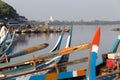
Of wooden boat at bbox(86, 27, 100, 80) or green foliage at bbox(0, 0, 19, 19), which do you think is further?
green foliage at bbox(0, 0, 19, 19)

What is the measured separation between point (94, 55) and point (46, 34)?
→ 57128 millimetres

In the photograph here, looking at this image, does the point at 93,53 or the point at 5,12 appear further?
the point at 5,12

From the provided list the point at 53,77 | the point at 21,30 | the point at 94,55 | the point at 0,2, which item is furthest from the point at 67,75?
the point at 0,2

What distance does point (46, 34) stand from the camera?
63.6 meters

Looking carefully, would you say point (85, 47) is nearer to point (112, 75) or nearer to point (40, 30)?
point (112, 75)

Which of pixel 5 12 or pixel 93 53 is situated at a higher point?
pixel 5 12

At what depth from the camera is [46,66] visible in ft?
33.4

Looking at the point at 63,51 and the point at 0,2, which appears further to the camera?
the point at 0,2

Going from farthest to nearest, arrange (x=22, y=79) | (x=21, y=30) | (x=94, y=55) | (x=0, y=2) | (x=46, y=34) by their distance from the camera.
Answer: (x=0, y=2), (x=46, y=34), (x=21, y=30), (x=22, y=79), (x=94, y=55)

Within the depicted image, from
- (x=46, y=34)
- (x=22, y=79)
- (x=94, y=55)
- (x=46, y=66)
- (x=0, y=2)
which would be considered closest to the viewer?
(x=94, y=55)

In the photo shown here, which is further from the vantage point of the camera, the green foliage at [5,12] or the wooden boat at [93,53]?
the green foliage at [5,12]

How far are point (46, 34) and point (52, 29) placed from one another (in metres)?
1.62

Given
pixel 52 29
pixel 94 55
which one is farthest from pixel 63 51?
pixel 52 29

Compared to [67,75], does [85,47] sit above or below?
above
